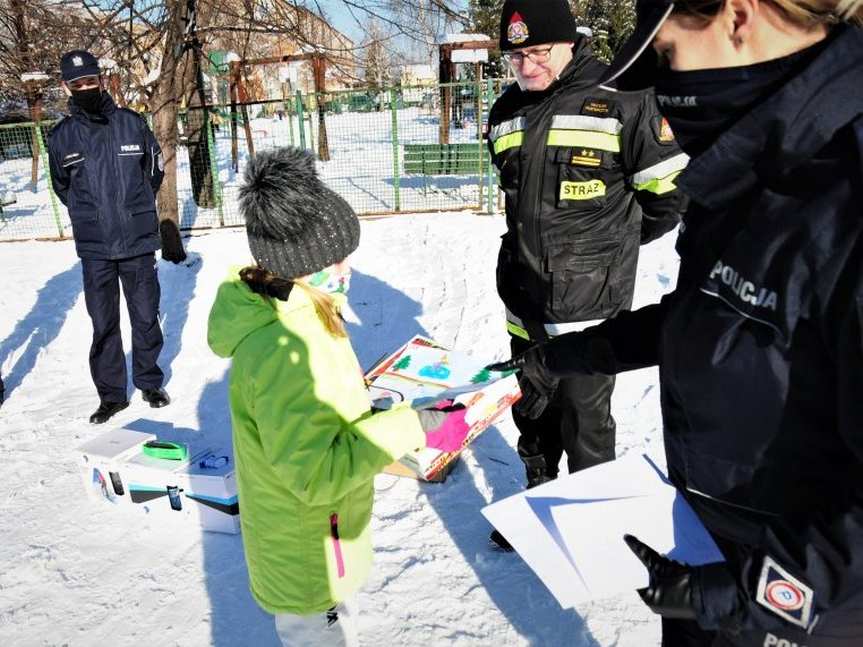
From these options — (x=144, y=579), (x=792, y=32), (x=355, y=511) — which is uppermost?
(x=792, y=32)

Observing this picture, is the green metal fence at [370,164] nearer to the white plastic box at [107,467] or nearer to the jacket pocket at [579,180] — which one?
the white plastic box at [107,467]

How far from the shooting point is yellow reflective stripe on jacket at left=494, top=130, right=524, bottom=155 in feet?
8.75

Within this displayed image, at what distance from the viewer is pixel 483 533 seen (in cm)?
321

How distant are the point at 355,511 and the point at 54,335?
18.5 ft

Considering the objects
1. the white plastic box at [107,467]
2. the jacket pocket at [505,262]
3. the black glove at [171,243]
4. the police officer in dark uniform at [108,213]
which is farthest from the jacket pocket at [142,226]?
the black glove at [171,243]

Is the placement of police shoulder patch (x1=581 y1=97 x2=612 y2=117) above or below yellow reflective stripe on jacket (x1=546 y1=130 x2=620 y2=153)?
above

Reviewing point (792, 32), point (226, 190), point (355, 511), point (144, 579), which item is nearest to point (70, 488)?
point (144, 579)

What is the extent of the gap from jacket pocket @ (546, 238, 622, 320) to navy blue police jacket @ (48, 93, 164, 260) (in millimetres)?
3224

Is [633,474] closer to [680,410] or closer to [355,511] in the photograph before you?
[680,410]

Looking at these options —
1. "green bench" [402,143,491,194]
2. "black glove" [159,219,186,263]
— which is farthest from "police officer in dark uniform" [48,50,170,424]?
"green bench" [402,143,491,194]

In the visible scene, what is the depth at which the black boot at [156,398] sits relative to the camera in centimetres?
480

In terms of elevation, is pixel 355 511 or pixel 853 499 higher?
pixel 853 499

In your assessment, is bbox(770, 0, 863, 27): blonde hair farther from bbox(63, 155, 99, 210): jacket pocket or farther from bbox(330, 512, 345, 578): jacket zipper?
bbox(63, 155, 99, 210): jacket pocket

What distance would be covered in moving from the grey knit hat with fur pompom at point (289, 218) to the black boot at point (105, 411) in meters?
3.58
